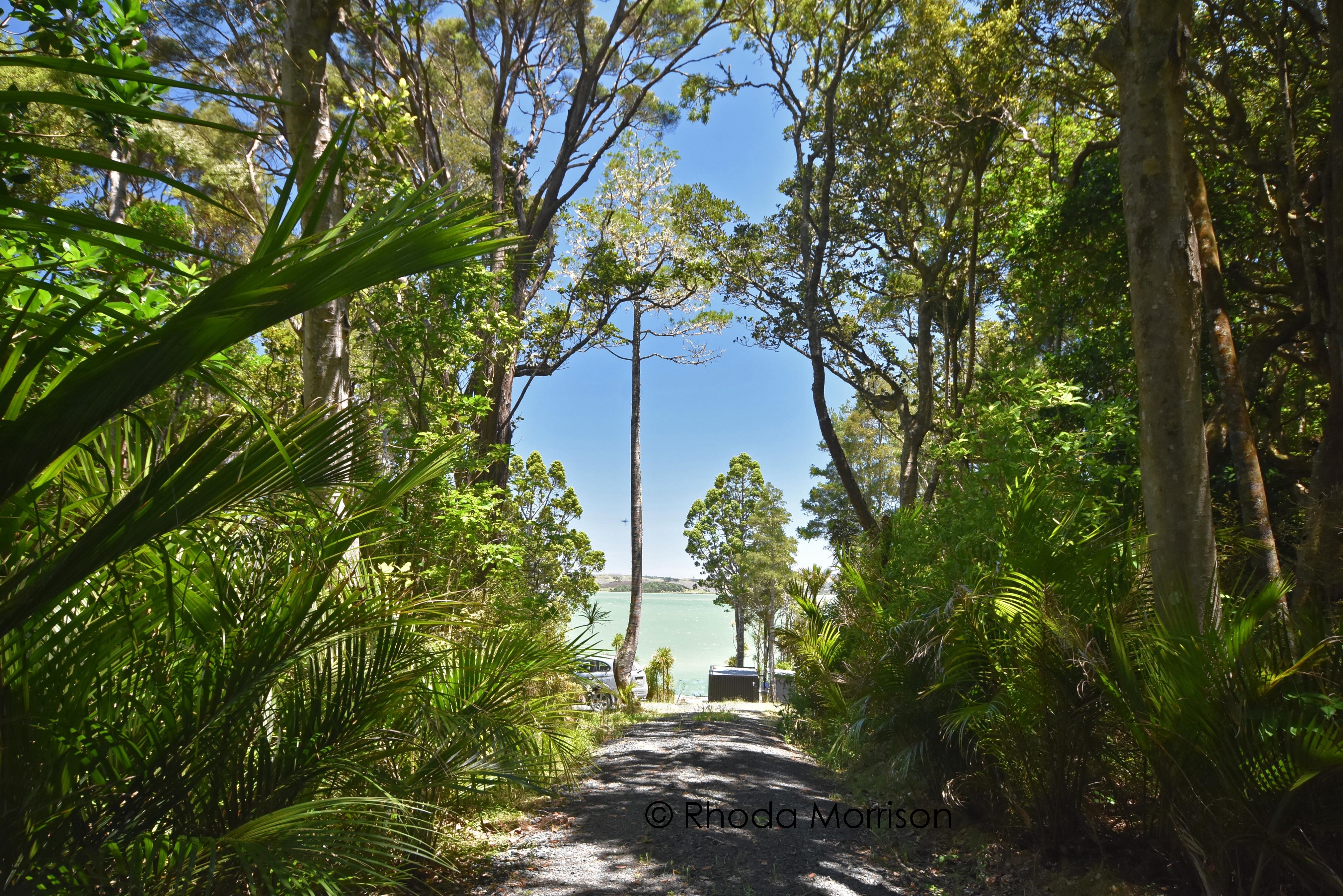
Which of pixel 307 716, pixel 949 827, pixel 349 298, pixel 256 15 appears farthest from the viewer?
pixel 256 15

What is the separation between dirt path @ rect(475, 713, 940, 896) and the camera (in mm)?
3902

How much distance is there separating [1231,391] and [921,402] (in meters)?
8.08

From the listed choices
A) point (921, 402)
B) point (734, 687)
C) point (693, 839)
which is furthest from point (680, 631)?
point (693, 839)

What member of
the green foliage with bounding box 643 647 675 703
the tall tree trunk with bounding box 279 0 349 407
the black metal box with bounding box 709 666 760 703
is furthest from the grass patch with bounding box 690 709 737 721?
the black metal box with bounding box 709 666 760 703

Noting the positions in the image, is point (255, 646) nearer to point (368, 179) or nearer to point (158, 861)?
point (158, 861)

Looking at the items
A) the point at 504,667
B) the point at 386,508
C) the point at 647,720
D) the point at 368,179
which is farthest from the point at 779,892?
the point at 647,720

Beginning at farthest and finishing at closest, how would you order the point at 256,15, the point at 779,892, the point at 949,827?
the point at 256,15, the point at 949,827, the point at 779,892

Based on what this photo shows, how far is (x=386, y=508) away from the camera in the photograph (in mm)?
2701

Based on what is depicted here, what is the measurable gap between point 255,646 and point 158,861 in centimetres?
58

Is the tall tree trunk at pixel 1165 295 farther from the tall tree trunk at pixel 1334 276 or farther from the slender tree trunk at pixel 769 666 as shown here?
the slender tree trunk at pixel 769 666

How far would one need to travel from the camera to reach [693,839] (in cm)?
462

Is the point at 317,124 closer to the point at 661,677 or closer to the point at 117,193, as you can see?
the point at 117,193

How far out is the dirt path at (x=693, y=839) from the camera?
390 cm

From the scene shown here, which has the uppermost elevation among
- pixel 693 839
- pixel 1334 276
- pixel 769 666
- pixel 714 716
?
pixel 1334 276
